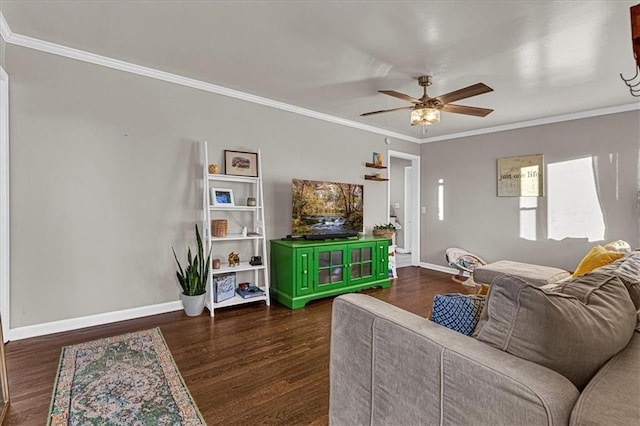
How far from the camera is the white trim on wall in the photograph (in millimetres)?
2393

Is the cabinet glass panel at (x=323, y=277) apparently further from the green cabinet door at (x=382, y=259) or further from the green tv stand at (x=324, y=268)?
the green cabinet door at (x=382, y=259)

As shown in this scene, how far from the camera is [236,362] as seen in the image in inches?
88.9

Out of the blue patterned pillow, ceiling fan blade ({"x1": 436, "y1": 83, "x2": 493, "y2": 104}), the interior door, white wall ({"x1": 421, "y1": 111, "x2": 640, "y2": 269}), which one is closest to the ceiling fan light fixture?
ceiling fan blade ({"x1": 436, "y1": 83, "x2": 493, "y2": 104})

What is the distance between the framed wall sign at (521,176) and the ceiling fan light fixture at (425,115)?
2377mm

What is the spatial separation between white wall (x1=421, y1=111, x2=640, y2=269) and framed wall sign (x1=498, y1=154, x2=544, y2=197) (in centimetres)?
9

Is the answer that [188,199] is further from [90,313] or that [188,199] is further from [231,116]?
[90,313]

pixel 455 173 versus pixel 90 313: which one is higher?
pixel 455 173

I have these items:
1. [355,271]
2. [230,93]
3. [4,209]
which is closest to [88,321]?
[4,209]

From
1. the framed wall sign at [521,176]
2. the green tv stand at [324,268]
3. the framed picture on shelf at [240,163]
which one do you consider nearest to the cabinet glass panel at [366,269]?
the green tv stand at [324,268]

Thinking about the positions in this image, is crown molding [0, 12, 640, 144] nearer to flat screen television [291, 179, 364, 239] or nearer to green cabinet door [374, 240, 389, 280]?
flat screen television [291, 179, 364, 239]

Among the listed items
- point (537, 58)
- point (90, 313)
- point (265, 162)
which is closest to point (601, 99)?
point (537, 58)

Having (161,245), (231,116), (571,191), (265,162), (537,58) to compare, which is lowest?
(161,245)

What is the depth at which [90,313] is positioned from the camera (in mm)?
2844

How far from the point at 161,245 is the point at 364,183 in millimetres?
3138
